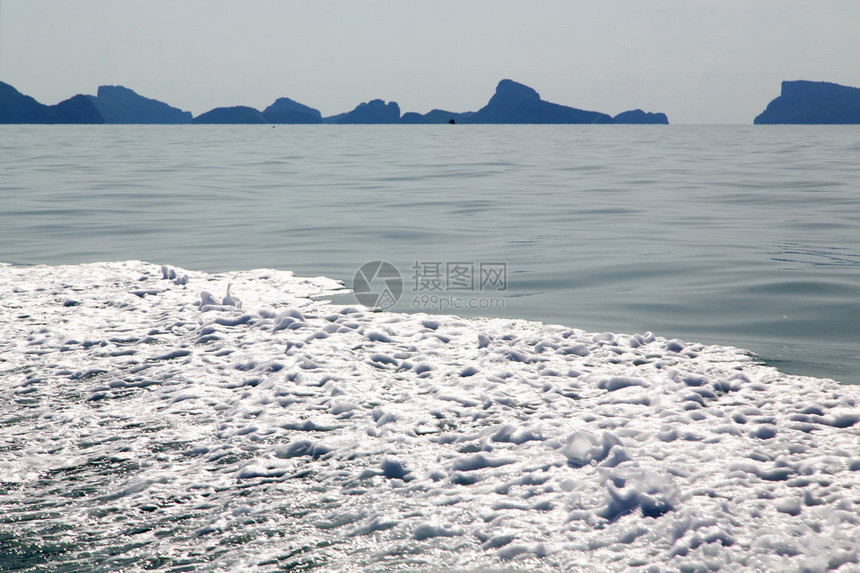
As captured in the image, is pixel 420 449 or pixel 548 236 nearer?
pixel 420 449

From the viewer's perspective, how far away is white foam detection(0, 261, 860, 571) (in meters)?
3.25

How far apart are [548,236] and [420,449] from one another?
941cm

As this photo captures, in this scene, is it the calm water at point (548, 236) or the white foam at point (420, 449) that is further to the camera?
the calm water at point (548, 236)

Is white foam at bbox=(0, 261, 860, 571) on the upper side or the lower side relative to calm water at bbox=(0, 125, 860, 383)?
lower

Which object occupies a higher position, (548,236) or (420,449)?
(548,236)

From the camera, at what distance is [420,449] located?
14.1 ft

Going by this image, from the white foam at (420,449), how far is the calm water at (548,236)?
1.40m

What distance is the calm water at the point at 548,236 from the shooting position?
7727mm

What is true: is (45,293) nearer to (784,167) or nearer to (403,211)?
(403,211)

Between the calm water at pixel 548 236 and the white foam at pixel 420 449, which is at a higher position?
the calm water at pixel 548 236

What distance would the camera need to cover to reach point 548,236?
13156 mm

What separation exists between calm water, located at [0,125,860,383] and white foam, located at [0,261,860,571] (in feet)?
4.61

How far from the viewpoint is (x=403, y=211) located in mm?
16812

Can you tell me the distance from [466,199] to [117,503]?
52.5ft
